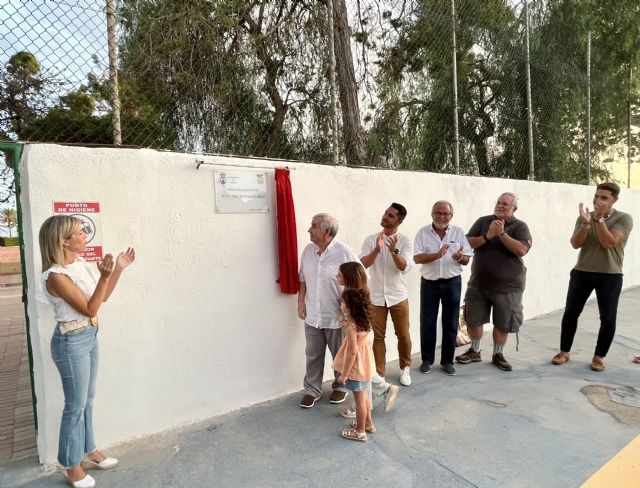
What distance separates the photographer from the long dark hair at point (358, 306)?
3.06 metres

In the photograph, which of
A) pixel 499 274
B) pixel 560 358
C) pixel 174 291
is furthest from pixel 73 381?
pixel 560 358

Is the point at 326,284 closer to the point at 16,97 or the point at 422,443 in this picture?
the point at 422,443

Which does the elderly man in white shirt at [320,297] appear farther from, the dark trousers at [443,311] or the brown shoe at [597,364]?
the brown shoe at [597,364]

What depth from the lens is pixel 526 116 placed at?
7.33 metres

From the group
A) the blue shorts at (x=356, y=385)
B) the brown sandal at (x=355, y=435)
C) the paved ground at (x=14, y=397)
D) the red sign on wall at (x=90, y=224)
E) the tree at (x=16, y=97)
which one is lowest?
the paved ground at (x=14, y=397)

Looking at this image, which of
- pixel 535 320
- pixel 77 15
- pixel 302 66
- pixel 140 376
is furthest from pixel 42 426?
pixel 535 320

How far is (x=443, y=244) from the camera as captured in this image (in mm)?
4340

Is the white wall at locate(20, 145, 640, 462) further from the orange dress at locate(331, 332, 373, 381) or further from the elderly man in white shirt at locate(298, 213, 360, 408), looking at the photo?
the orange dress at locate(331, 332, 373, 381)

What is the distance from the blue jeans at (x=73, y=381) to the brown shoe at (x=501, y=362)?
379 centimetres

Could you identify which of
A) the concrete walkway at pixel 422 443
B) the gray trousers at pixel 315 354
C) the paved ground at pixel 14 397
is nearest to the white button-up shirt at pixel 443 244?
the concrete walkway at pixel 422 443

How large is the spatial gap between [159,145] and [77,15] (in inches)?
40.1

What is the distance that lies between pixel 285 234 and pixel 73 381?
1889 mm

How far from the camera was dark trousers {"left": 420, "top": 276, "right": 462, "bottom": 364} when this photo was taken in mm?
4383

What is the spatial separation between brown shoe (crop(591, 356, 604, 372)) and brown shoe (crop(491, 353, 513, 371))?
0.82 metres
